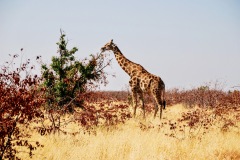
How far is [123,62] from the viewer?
1499 cm

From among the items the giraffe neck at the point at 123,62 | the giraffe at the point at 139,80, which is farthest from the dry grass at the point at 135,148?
the giraffe neck at the point at 123,62

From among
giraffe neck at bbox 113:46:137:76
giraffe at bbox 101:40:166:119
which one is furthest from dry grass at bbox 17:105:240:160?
giraffe neck at bbox 113:46:137:76

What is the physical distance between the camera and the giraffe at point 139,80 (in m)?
13.9

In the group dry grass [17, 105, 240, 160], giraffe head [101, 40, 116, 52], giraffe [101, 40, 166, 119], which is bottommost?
dry grass [17, 105, 240, 160]

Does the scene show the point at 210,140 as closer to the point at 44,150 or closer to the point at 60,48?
the point at 44,150

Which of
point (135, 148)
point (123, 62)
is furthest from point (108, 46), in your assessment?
point (135, 148)

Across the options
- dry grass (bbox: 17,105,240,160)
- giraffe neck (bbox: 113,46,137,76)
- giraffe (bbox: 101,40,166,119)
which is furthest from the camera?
giraffe neck (bbox: 113,46,137,76)

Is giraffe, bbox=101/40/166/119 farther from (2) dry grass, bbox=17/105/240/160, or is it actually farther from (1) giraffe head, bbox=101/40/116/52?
(2) dry grass, bbox=17/105/240/160

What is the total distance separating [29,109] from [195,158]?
4.02 meters

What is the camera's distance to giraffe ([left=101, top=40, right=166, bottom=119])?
13.9 metres

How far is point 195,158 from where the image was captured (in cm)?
678

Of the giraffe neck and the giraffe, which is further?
the giraffe neck

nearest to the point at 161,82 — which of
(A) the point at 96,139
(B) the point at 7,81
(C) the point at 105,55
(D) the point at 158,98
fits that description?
(D) the point at 158,98

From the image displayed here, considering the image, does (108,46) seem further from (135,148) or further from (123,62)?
(135,148)
